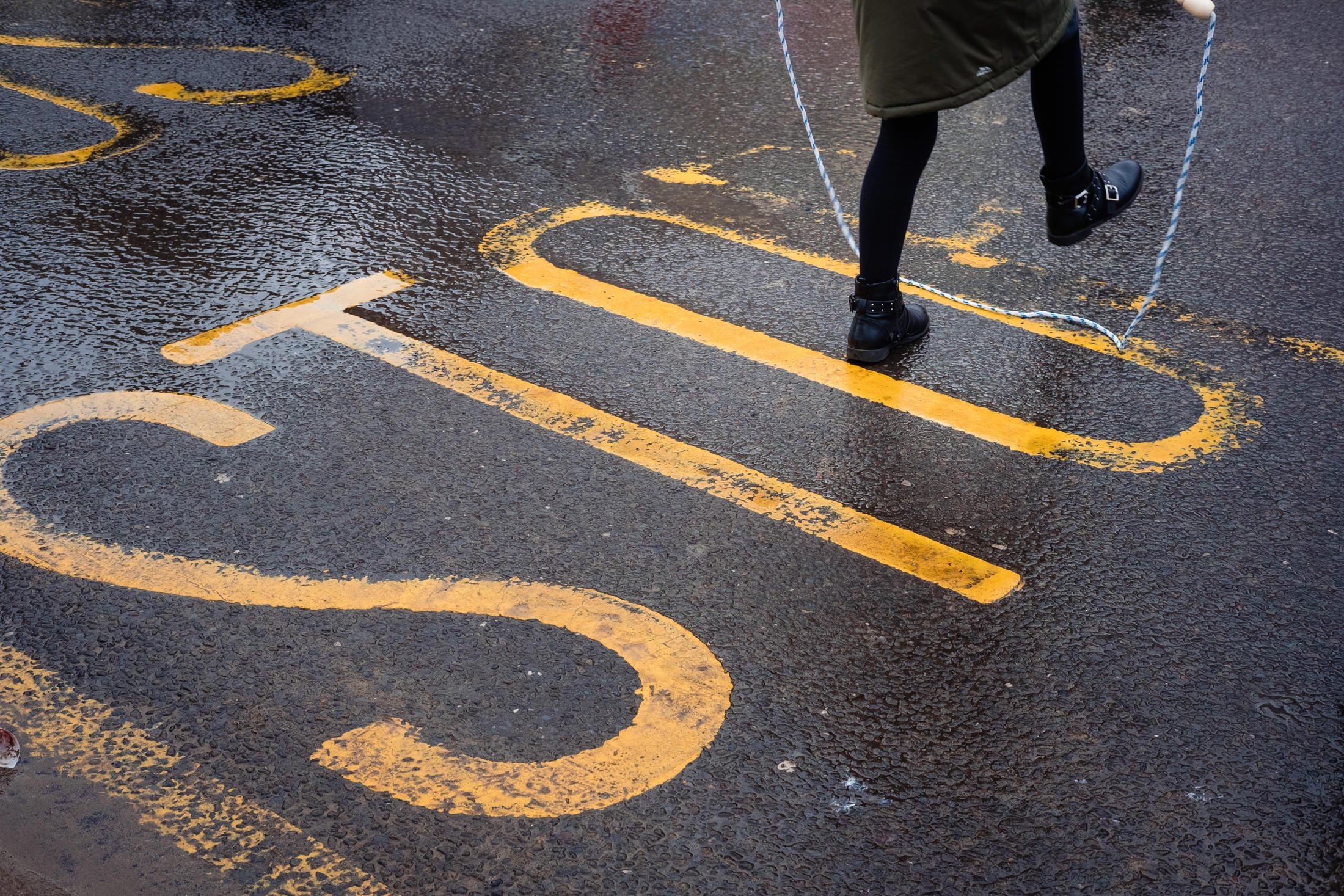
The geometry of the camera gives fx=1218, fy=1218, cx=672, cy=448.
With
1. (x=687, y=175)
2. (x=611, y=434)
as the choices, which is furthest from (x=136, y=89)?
(x=611, y=434)

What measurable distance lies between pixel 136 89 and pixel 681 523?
4494mm

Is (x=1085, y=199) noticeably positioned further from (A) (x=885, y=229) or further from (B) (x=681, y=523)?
(B) (x=681, y=523)

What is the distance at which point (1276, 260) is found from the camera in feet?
14.3

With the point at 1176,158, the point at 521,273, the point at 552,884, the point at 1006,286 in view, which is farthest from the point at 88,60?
the point at 552,884

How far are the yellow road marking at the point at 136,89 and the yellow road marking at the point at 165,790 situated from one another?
3.30 m

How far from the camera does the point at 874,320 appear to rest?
11.9ft

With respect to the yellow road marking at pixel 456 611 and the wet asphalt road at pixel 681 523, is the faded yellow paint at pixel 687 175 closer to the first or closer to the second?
the wet asphalt road at pixel 681 523

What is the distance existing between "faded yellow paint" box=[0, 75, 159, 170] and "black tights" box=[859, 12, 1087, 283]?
335 cm

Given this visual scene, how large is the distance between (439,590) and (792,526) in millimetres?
858

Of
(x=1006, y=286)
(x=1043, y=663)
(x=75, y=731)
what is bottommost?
(x=75, y=731)

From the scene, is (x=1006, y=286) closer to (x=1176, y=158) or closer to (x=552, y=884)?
(x=1176, y=158)

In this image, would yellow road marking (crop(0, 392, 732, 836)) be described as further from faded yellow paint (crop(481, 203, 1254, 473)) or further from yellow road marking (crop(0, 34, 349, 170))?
yellow road marking (crop(0, 34, 349, 170))

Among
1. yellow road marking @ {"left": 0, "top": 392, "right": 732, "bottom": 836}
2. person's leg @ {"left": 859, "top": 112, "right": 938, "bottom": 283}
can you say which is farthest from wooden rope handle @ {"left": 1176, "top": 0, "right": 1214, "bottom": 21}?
yellow road marking @ {"left": 0, "top": 392, "right": 732, "bottom": 836}

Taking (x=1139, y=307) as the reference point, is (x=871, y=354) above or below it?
below
